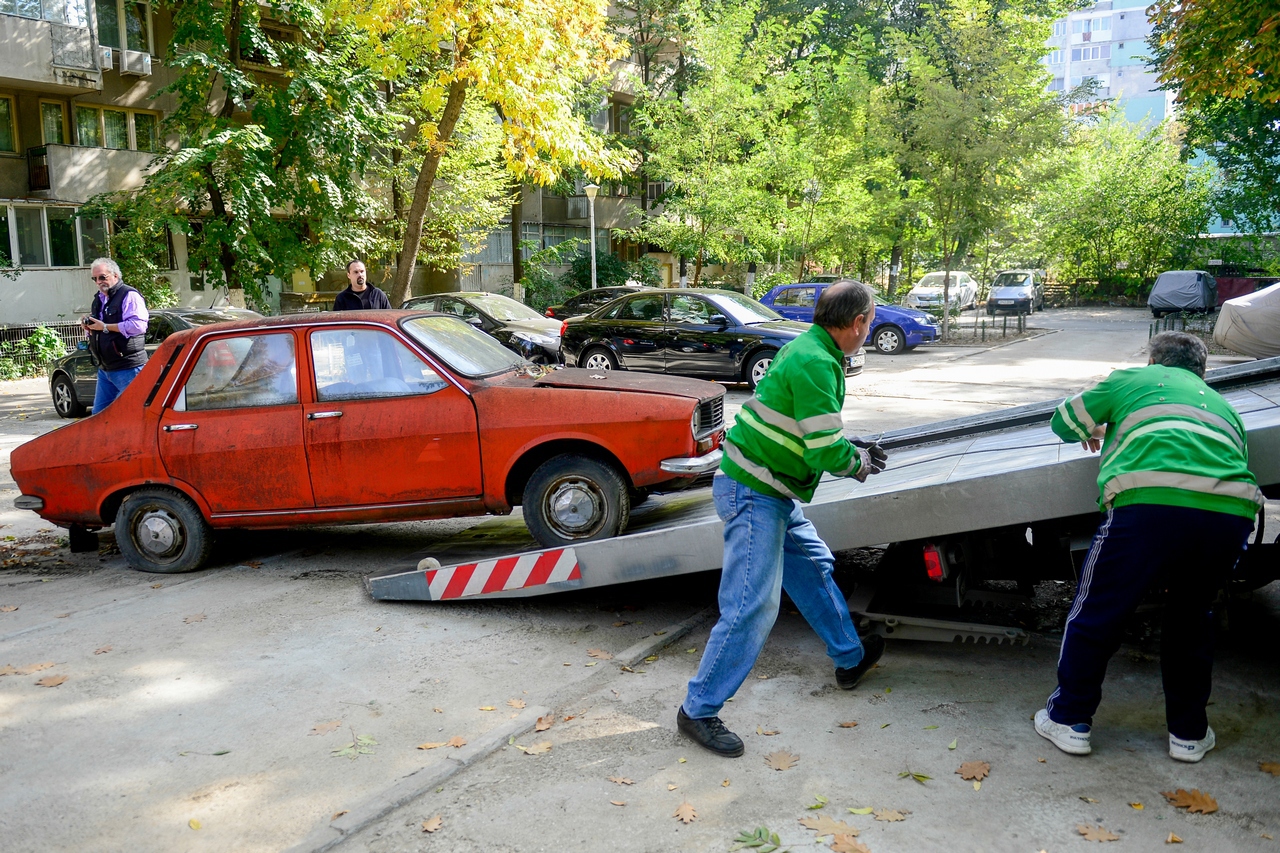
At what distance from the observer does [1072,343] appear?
25.7 meters

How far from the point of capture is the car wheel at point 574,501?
235 inches

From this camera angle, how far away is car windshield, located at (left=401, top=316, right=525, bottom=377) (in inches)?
252

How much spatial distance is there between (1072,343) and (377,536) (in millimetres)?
22409

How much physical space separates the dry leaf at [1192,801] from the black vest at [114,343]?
8.17 metres

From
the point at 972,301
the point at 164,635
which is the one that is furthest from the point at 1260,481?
the point at 972,301

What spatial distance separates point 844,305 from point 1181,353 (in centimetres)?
134

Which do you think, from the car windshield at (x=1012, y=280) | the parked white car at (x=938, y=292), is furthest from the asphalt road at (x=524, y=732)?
the car windshield at (x=1012, y=280)

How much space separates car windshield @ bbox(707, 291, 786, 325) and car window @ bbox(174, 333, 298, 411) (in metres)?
9.94

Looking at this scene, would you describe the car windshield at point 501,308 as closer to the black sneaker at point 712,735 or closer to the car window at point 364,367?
the car window at point 364,367

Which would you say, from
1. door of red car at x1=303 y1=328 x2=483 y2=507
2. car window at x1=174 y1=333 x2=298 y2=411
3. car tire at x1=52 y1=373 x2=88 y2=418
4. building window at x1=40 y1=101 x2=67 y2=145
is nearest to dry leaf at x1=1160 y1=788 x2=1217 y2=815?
door of red car at x1=303 y1=328 x2=483 y2=507

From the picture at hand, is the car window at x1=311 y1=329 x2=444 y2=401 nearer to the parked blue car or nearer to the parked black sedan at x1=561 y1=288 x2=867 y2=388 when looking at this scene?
the parked black sedan at x1=561 y1=288 x2=867 y2=388

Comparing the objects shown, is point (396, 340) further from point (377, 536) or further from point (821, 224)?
point (821, 224)

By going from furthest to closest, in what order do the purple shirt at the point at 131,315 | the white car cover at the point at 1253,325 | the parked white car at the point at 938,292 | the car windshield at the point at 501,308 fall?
the parked white car at the point at 938,292 → the car windshield at the point at 501,308 → the white car cover at the point at 1253,325 → the purple shirt at the point at 131,315

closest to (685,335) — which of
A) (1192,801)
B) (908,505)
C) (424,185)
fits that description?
(424,185)
